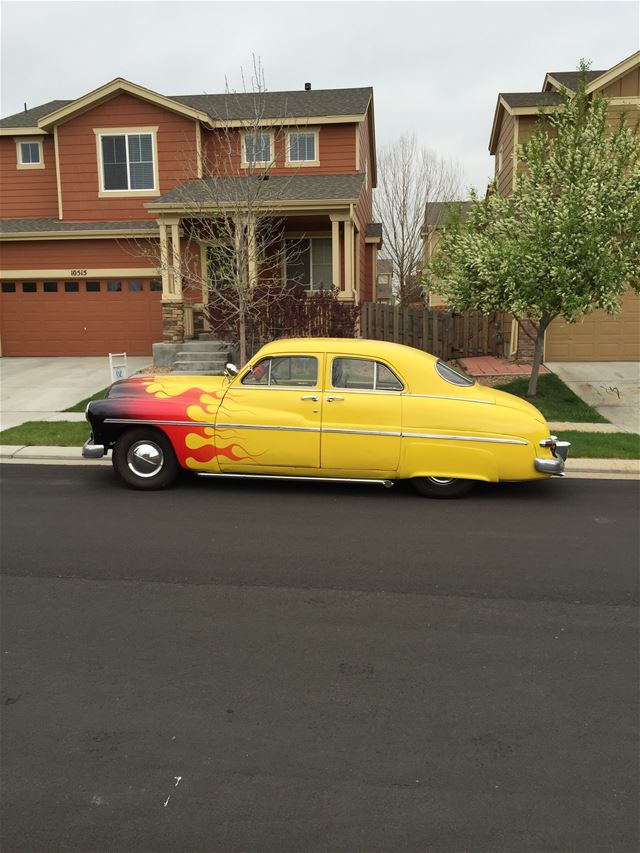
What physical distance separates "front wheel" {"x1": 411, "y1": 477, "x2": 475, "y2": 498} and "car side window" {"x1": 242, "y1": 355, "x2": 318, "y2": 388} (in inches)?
63.5

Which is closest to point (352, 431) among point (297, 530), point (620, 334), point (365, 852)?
point (297, 530)

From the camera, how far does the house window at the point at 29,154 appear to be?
853 inches

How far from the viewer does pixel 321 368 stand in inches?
304

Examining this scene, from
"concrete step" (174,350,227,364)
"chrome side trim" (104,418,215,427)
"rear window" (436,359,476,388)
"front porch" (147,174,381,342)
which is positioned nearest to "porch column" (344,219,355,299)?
"front porch" (147,174,381,342)

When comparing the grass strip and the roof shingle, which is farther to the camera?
the roof shingle

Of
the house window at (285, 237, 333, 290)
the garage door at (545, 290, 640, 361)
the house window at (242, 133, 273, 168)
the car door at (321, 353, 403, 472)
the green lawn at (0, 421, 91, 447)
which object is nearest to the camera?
the car door at (321, 353, 403, 472)

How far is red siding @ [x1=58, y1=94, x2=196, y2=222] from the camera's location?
20.2m

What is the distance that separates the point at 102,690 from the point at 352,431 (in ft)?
14.0

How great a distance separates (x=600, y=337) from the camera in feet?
57.6

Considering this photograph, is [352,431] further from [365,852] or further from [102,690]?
[365,852]

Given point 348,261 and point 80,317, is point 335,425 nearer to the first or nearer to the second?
point 348,261

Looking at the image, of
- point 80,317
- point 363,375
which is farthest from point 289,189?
point 363,375

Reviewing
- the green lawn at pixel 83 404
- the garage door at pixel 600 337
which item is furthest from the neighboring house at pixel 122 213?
the garage door at pixel 600 337

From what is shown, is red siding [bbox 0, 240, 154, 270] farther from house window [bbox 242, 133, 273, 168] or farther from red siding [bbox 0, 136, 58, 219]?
house window [bbox 242, 133, 273, 168]
